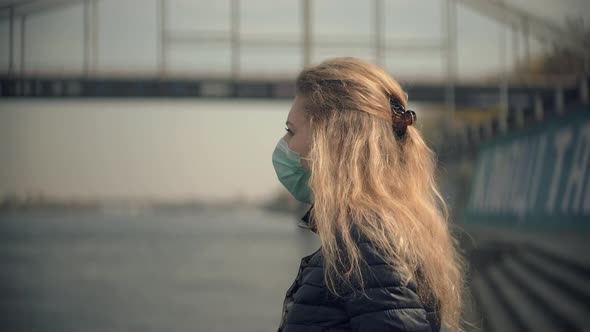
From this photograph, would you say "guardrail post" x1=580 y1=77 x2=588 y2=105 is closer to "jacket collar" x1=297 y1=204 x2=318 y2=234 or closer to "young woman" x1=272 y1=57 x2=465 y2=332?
"young woman" x1=272 y1=57 x2=465 y2=332

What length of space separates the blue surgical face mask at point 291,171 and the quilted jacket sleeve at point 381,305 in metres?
0.29

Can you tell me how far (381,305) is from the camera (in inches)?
54.8

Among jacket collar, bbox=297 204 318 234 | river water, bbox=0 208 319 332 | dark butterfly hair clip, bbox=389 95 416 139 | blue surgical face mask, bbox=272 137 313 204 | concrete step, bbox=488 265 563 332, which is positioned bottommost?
river water, bbox=0 208 319 332

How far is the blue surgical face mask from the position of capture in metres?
1.64

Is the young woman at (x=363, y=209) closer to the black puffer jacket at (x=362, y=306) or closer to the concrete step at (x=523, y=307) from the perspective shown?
the black puffer jacket at (x=362, y=306)

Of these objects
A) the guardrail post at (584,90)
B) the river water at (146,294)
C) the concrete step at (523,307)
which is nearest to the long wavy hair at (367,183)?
the river water at (146,294)

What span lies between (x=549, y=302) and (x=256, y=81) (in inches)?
1303

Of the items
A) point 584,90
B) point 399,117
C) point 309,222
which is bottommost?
point 309,222

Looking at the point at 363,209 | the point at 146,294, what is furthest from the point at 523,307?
the point at 146,294

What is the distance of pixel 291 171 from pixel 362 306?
0.36 metres

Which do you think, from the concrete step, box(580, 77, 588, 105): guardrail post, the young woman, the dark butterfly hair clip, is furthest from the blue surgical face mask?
box(580, 77, 588, 105): guardrail post

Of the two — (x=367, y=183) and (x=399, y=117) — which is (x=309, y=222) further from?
(x=399, y=117)

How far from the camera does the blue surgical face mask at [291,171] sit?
5.38 ft

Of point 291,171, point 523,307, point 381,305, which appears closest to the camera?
point 381,305
